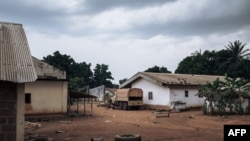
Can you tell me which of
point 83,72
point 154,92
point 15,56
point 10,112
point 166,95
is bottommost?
point 10,112

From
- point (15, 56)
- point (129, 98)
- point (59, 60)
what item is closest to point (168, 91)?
point (129, 98)

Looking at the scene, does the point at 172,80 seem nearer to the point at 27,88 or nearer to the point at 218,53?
the point at 27,88

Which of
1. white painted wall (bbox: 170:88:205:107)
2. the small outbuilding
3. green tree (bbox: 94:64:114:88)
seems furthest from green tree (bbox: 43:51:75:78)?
the small outbuilding

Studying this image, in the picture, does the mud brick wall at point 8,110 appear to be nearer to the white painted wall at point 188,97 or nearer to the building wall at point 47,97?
the building wall at point 47,97

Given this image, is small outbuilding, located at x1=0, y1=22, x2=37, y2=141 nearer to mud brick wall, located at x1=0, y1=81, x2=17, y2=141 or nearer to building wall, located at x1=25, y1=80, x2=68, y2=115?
mud brick wall, located at x1=0, y1=81, x2=17, y2=141

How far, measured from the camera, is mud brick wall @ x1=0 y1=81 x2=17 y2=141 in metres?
12.3

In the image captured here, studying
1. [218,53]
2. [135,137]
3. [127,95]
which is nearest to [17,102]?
[135,137]

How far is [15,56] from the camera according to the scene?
13.0 meters

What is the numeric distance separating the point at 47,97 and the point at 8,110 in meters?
12.8

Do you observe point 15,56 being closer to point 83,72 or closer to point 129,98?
point 129,98

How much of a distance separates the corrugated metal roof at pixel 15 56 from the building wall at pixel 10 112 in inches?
24.4

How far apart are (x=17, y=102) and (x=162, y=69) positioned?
198 ft

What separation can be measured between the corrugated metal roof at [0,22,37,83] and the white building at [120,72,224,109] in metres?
21.6

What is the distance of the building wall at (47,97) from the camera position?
80.5 ft
